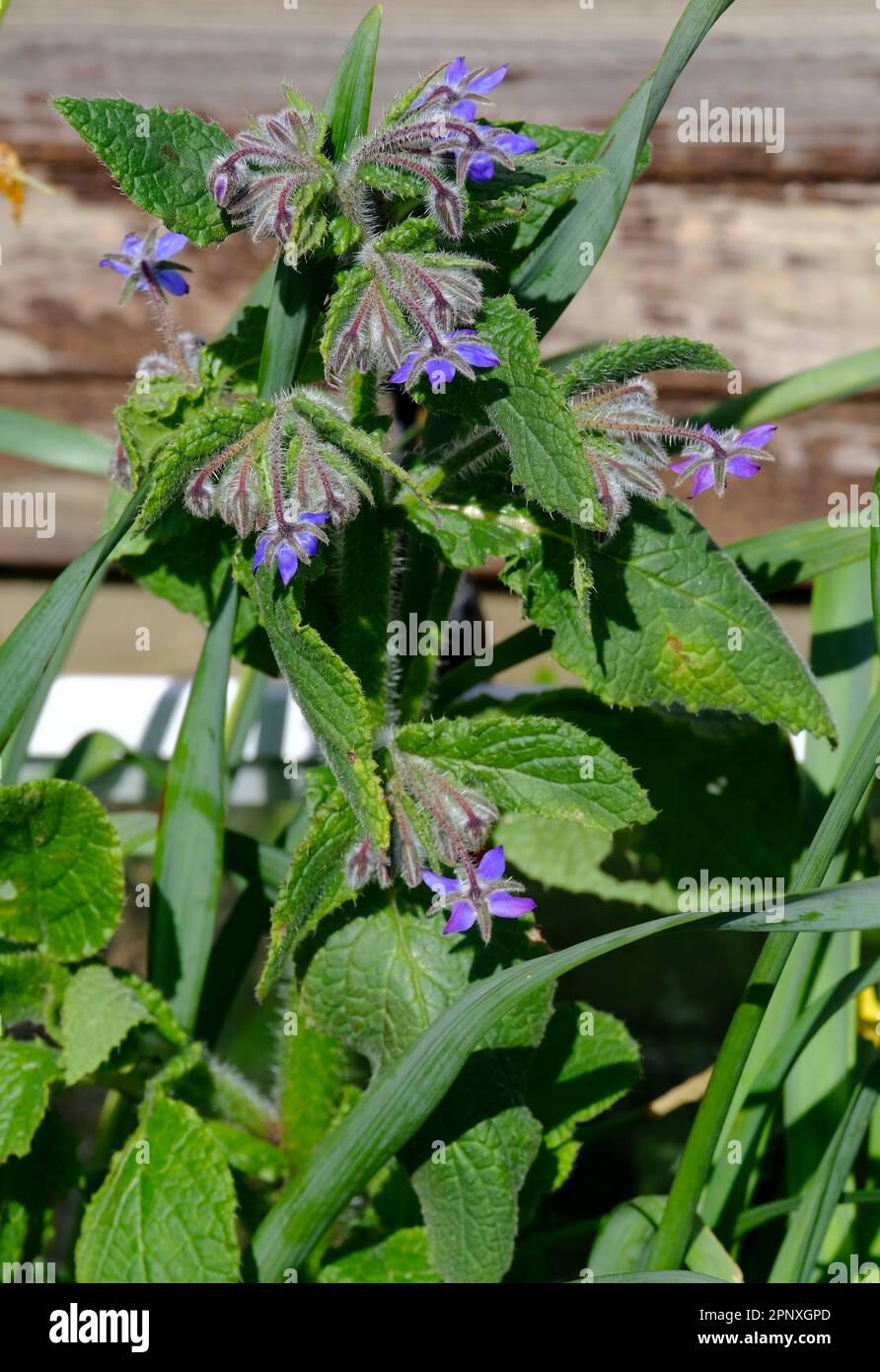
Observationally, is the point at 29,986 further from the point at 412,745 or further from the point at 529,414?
the point at 529,414

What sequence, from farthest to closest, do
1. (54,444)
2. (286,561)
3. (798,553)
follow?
(54,444)
(798,553)
(286,561)

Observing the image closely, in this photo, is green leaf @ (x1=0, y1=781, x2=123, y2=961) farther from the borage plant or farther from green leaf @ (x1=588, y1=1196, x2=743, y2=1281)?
green leaf @ (x1=588, y1=1196, x2=743, y2=1281)

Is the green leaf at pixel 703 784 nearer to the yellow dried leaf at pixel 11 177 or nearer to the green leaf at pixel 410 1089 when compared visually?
the green leaf at pixel 410 1089

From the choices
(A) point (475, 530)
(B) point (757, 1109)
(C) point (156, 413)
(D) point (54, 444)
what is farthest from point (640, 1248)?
(D) point (54, 444)

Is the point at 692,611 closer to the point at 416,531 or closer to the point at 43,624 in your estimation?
the point at 416,531

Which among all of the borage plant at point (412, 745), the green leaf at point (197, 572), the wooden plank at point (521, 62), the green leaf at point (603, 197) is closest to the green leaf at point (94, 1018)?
the borage plant at point (412, 745)

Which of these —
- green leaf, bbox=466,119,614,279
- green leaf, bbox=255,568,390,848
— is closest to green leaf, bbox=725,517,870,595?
green leaf, bbox=466,119,614,279

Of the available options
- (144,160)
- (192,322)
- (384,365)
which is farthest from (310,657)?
(192,322)
